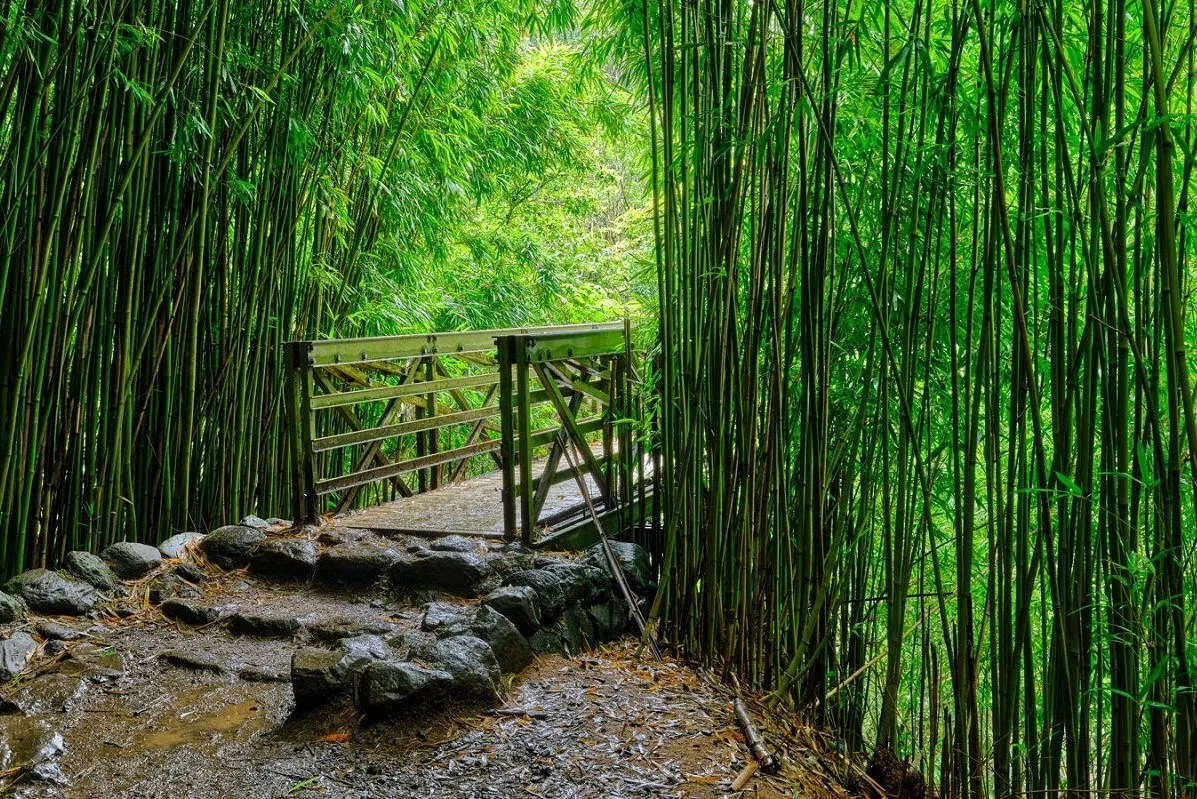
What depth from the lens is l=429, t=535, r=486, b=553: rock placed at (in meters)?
3.07

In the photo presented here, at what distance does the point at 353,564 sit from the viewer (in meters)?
3.03

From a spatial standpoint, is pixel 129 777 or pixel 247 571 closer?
pixel 129 777

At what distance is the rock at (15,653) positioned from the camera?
226 centimetres

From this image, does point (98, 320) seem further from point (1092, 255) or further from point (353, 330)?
point (1092, 255)

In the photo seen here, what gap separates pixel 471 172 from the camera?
5723 millimetres

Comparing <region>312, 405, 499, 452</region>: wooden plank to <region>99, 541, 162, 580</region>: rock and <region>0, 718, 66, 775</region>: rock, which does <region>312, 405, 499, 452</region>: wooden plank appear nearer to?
<region>99, 541, 162, 580</region>: rock

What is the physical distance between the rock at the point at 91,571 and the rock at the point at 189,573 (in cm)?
19

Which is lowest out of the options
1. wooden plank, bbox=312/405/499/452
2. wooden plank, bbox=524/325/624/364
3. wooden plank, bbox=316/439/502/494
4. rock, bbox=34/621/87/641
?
rock, bbox=34/621/87/641

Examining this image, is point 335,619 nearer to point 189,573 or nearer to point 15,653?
point 189,573

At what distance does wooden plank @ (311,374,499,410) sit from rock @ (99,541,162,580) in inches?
28.7

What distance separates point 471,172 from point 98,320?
296 cm

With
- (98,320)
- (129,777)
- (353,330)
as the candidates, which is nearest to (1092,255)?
(129,777)

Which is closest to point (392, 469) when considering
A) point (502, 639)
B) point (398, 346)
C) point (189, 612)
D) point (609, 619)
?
point (398, 346)

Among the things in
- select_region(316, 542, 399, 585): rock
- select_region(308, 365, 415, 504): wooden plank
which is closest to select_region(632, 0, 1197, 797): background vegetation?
select_region(316, 542, 399, 585): rock
